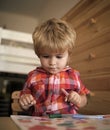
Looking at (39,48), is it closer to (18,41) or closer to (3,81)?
(3,81)

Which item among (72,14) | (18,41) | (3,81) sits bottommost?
(3,81)

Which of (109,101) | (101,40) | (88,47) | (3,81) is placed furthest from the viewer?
(3,81)

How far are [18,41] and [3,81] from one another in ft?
1.30

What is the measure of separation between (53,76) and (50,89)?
0.05 metres

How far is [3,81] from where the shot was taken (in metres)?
1.85

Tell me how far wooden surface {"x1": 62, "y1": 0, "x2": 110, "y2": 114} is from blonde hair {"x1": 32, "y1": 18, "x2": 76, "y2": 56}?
556mm

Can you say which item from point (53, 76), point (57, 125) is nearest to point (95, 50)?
point (53, 76)

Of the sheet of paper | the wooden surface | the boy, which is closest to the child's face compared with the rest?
the boy

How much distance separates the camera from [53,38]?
74 cm

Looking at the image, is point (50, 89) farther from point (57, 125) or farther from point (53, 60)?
point (57, 125)

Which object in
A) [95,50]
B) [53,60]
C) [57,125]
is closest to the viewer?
[57,125]

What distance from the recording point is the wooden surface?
1.30 meters

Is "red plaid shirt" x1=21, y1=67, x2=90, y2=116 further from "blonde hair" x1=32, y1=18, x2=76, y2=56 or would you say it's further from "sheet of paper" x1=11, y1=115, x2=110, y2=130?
"sheet of paper" x1=11, y1=115, x2=110, y2=130

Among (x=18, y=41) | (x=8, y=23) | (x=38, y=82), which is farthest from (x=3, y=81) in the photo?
(x=8, y=23)
